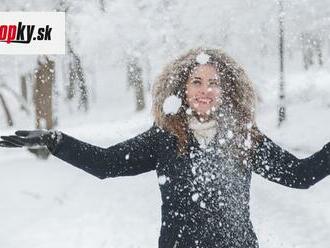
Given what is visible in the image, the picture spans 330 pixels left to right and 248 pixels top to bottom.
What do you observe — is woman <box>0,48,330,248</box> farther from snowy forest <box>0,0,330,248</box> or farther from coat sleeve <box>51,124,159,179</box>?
snowy forest <box>0,0,330,248</box>

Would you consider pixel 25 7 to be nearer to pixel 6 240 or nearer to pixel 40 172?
pixel 40 172

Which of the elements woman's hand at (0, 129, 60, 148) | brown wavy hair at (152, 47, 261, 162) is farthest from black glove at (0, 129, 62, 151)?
brown wavy hair at (152, 47, 261, 162)

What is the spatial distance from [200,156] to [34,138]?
0.68 m

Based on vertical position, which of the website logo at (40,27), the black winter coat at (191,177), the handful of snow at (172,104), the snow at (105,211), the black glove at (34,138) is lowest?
the snow at (105,211)

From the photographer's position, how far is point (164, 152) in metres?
2.55

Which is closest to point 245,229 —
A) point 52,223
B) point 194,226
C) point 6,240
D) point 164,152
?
point 194,226

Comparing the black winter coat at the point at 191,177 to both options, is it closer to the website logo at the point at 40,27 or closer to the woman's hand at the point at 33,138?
the woman's hand at the point at 33,138

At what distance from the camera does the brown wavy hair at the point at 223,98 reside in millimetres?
2588

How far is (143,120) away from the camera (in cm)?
3244

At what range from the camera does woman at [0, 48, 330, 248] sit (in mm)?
2465

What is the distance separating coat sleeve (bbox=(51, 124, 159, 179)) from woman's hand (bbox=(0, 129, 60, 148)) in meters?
0.04

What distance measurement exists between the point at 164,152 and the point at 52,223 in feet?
20.3

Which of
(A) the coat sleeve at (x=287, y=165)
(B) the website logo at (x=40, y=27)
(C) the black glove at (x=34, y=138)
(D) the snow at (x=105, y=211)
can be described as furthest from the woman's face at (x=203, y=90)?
(B) the website logo at (x=40, y=27)

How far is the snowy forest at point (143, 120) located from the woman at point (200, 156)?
1.11ft
